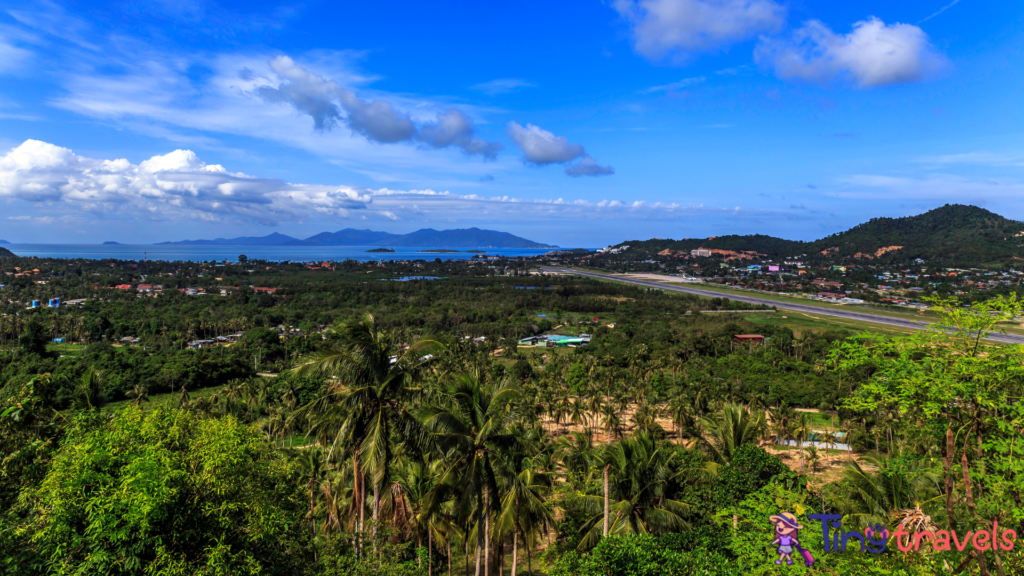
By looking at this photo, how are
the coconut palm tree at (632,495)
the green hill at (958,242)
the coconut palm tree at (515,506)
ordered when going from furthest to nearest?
the green hill at (958,242)
the coconut palm tree at (632,495)
the coconut palm tree at (515,506)

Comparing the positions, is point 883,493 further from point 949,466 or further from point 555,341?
point 555,341

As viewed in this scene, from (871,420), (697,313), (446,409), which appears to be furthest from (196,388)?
(697,313)

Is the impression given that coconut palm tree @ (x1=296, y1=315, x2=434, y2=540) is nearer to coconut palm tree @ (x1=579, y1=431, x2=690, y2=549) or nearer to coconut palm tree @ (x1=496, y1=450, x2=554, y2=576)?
coconut palm tree @ (x1=496, y1=450, x2=554, y2=576)

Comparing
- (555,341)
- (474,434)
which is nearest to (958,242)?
(555,341)

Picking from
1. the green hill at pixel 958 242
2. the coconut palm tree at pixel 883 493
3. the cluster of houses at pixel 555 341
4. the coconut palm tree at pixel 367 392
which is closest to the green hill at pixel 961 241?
the green hill at pixel 958 242

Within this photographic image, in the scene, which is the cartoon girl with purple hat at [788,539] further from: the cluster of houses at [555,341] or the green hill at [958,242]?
the green hill at [958,242]

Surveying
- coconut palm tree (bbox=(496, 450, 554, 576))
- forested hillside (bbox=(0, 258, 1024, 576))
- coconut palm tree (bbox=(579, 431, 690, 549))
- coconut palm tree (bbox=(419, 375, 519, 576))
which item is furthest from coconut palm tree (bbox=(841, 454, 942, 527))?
coconut palm tree (bbox=(419, 375, 519, 576))
